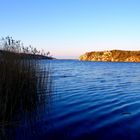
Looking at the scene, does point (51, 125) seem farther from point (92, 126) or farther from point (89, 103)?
point (89, 103)

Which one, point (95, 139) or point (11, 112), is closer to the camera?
point (95, 139)

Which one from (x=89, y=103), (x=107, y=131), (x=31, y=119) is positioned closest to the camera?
(x=107, y=131)

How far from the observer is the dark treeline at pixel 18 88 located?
24.2 feet

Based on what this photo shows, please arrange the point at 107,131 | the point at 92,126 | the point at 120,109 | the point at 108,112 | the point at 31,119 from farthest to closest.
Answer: the point at 120,109 → the point at 108,112 → the point at 31,119 → the point at 92,126 → the point at 107,131

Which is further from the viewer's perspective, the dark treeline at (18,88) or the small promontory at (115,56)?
the small promontory at (115,56)

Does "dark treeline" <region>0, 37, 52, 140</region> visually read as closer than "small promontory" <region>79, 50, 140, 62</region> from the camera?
Yes

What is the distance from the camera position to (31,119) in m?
8.28

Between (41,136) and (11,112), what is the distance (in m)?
1.50

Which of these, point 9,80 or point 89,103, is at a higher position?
point 9,80

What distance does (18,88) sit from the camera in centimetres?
834

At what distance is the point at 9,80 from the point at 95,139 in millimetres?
2949

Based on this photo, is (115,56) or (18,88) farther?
(115,56)

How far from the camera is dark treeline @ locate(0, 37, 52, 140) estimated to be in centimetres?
737

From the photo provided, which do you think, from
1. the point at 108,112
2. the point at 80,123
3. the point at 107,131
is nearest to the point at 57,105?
the point at 108,112
